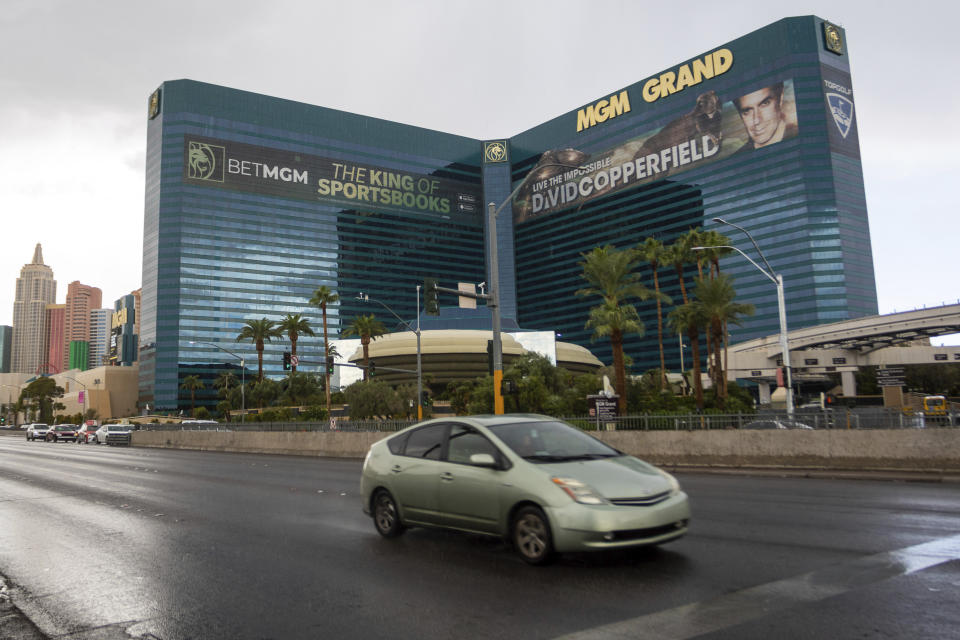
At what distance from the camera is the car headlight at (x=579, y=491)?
602cm

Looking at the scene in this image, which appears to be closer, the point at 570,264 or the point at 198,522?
the point at 198,522

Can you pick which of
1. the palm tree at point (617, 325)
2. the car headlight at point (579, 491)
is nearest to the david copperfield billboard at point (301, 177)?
the palm tree at point (617, 325)

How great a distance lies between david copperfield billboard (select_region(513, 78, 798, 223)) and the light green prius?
12251 cm

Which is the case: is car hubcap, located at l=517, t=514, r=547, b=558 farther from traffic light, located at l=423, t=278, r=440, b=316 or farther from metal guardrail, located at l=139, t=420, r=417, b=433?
metal guardrail, located at l=139, t=420, r=417, b=433

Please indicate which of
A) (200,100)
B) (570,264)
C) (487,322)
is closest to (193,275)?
(200,100)

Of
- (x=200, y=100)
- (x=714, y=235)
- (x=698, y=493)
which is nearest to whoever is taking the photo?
(x=698, y=493)

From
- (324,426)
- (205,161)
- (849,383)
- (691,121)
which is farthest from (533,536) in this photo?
(205,161)

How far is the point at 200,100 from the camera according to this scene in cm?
16175

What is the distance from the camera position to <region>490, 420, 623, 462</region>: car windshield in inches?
268

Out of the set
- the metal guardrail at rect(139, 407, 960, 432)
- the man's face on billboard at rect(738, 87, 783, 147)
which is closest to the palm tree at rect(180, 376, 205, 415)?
the man's face on billboard at rect(738, 87, 783, 147)

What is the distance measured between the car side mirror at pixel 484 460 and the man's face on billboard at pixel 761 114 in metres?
157

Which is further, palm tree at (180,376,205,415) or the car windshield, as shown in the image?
palm tree at (180,376,205,415)

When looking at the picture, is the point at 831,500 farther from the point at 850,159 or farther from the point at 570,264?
the point at 570,264

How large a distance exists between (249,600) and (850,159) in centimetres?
16302
